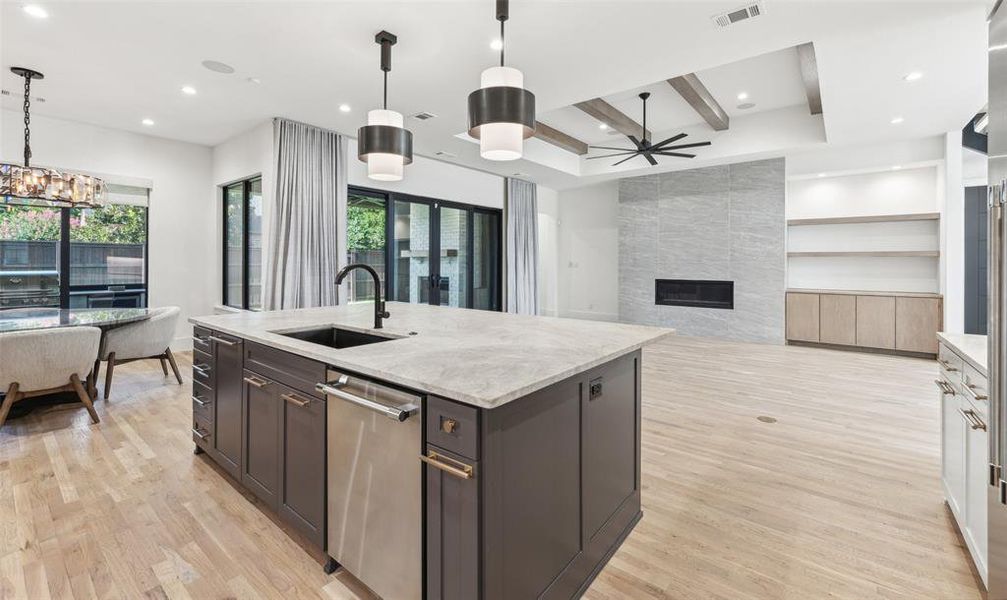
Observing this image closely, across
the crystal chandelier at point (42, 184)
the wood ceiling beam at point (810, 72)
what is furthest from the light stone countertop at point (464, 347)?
the wood ceiling beam at point (810, 72)

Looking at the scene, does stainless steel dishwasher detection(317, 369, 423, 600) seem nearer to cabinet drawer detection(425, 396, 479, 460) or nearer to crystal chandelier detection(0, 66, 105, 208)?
cabinet drawer detection(425, 396, 479, 460)

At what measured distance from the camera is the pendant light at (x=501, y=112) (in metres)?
2.14

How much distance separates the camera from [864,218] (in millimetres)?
6227

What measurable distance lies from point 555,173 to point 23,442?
23.5ft

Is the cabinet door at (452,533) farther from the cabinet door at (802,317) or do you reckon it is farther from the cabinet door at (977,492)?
the cabinet door at (802,317)

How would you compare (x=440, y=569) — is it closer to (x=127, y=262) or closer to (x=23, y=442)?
(x=23, y=442)

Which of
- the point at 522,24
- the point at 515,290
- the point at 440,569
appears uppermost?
the point at 522,24

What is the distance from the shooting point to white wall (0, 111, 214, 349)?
16.9 feet

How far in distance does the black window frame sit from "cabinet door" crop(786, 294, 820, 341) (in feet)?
15.3

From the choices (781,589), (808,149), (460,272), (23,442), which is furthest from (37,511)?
(808,149)

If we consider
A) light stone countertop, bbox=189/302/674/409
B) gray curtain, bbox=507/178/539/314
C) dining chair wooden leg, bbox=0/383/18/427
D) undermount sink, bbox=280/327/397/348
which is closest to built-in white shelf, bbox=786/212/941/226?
gray curtain, bbox=507/178/539/314

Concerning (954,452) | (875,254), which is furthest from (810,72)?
(954,452)

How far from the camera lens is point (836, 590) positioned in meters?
1.71

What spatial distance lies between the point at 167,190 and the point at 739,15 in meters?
6.61
